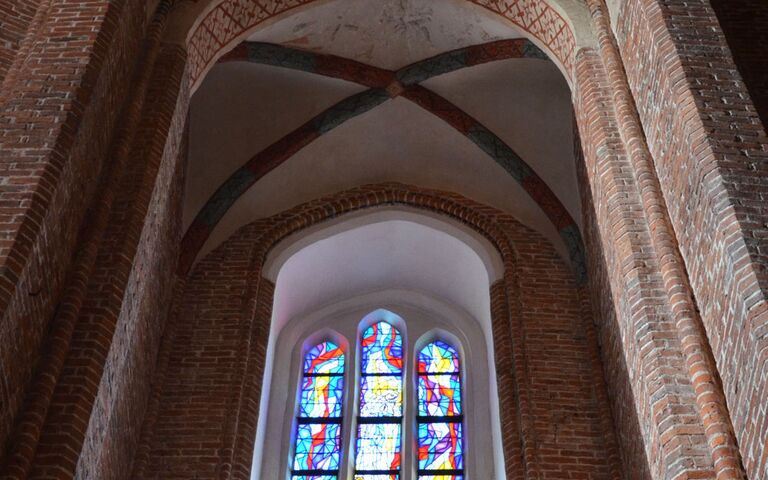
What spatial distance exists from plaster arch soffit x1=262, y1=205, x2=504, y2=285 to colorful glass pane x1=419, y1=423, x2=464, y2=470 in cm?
154

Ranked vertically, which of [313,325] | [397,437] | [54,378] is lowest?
[54,378]

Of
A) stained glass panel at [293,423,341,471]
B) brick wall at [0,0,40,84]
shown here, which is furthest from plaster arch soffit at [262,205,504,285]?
brick wall at [0,0,40,84]

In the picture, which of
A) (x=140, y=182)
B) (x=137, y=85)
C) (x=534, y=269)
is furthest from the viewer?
(x=534, y=269)

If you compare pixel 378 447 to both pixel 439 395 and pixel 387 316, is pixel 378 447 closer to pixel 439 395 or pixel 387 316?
pixel 439 395

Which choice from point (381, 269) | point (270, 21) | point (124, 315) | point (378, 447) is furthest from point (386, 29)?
point (124, 315)

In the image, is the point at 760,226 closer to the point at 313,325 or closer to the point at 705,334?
the point at 705,334

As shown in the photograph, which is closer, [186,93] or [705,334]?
[705,334]

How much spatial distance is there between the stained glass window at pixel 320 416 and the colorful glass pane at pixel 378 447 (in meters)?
0.21

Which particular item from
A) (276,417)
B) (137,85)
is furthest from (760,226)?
(276,417)

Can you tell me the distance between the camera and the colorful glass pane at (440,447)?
11.1 metres

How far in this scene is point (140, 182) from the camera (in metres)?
8.70

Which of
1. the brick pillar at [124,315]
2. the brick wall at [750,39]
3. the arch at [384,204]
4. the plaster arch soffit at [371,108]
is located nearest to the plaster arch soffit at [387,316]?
the arch at [384,204]

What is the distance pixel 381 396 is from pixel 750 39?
4.84 m

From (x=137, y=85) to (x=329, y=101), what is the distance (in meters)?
3.36
